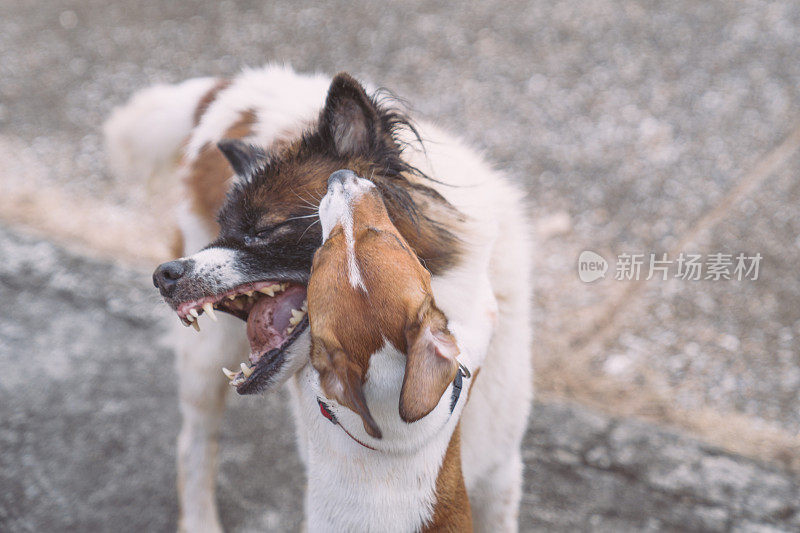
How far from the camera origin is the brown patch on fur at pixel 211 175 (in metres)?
2.47

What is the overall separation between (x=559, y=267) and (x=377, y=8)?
333 centimetres

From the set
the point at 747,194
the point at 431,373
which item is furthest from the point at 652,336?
the point at 431,373

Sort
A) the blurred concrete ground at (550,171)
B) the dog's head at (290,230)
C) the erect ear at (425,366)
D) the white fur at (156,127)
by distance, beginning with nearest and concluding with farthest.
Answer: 1. the erect ear at (425,366)
2. the dog's head at (290,230)
3. the white fur at (156,127)
4. the blurred concrete ground at (550,171)

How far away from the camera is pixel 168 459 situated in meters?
3.23

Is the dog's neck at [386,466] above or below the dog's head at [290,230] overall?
below

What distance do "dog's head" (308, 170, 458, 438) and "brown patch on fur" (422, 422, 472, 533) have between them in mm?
331

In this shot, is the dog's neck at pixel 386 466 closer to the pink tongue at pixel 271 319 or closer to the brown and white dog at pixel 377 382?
the brown and white dog at pixel 377 382

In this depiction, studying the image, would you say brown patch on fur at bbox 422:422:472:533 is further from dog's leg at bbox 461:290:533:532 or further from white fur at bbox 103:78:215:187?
white fur at bbox 103:78:215:187

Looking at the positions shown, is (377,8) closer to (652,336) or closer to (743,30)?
(743,30)

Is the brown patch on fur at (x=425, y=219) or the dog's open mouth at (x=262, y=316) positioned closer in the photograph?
the dog's open mouth at (x=262, y=316)

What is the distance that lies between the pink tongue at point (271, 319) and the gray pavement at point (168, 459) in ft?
4.68

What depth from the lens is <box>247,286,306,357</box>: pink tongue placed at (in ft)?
6.03

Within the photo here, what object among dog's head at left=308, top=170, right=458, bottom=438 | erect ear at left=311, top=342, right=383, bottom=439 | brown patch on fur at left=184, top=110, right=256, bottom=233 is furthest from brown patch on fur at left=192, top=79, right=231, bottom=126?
erect ear at left=311, top=342, right=383, bottom=439

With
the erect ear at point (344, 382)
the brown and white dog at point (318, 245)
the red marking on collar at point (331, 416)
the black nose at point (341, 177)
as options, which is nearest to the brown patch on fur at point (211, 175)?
the brown and white dog at point (318, 245)
